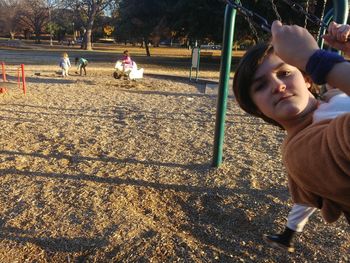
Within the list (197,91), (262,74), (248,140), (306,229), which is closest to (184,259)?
(306,229)

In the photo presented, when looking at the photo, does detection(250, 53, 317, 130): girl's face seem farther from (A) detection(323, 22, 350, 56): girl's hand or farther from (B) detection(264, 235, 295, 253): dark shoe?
(B) detection(264, 235, 295, 253): dark shoe

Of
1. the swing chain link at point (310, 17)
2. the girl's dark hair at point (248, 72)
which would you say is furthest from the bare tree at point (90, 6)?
the girl's dark hair at point (248, 72)

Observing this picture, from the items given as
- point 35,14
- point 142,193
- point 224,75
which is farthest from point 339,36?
point 35,14

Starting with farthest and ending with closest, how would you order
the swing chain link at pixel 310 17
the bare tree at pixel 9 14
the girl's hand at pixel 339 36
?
1. the bare tree at pixel 9 14
2. the swing chain link at pixel 310 17
3. the girl's hand at pixel 339 36

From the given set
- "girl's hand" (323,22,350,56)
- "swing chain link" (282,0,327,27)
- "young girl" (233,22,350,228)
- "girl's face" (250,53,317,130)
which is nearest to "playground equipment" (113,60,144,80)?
"swing chain link" (282,0,327,27)

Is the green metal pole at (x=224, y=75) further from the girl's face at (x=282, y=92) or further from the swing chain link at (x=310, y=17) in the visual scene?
the girl's face at (x=282, y=92)

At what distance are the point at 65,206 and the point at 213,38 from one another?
1905 cm

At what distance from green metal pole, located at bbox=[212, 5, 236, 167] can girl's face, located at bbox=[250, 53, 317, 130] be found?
2.76 meters

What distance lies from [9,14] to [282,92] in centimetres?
6220

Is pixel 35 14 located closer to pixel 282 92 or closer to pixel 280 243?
A: pixel 280 243

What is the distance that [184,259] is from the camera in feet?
8.87

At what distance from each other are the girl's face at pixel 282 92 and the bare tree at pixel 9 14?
2430 inches

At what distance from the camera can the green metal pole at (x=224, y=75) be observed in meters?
3.89

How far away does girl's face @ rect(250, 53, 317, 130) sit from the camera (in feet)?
3.75
